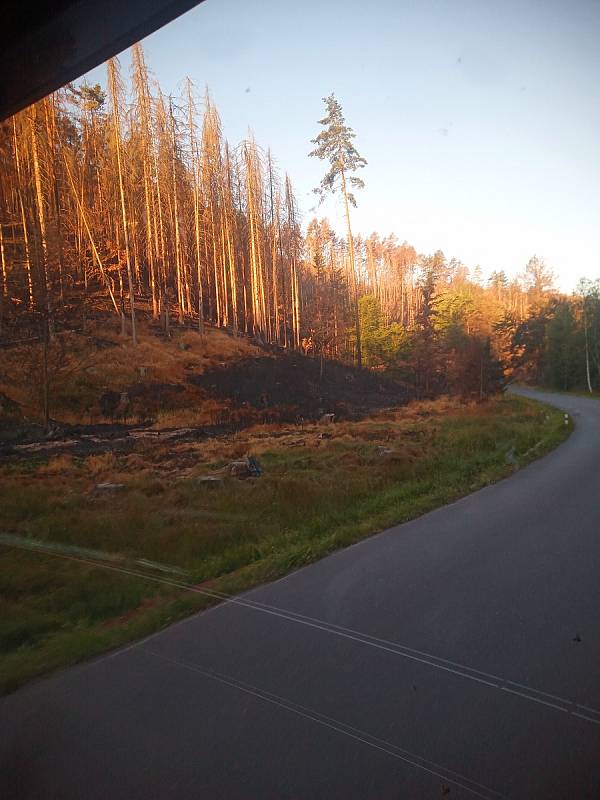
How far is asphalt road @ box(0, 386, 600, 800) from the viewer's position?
234cm

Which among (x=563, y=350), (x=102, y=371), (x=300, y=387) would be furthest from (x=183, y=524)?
(x=563, y=350)

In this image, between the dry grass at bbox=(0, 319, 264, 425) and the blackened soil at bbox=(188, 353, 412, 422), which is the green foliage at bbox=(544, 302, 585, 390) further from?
the dry grass at bbox=(0, 319, 264, 425)

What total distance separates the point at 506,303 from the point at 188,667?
21754 millimetres

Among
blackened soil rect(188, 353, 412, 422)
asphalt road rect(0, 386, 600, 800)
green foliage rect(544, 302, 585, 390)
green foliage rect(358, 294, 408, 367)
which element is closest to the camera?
asphalt road rect(0, 386, 600, 800)

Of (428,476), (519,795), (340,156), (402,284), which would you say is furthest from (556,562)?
(402,284)

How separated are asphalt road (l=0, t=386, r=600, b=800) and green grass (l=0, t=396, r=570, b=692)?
1.87 ft

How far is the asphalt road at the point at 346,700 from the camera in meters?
2.34

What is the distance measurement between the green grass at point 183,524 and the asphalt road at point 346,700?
569 millimetres

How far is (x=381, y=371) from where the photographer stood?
16.3 meters

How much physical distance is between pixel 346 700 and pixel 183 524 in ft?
13.4

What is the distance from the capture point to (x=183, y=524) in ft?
21.8

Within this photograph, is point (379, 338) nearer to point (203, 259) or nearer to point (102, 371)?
point (203, 259)

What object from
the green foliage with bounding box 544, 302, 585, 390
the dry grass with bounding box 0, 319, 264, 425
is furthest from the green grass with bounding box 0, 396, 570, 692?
the green foliage with bounding box 544, 302, 585, 390

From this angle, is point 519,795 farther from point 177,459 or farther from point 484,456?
point 484,456
